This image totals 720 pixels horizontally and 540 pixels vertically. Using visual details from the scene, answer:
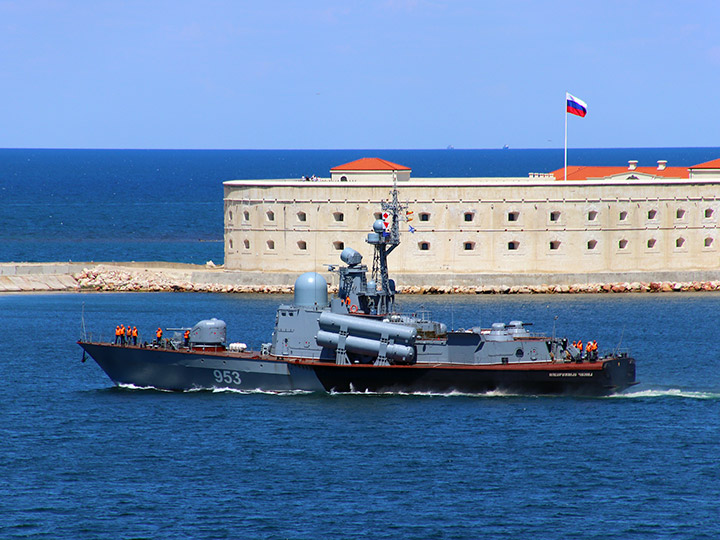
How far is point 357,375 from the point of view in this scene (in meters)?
41.7

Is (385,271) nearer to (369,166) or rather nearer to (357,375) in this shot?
(357,375)

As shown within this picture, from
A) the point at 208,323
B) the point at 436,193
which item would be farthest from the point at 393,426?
the point at 436,193

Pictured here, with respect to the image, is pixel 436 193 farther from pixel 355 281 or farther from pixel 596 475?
pixel 596 475

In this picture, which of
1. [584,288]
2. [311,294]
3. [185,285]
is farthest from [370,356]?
[185,285]

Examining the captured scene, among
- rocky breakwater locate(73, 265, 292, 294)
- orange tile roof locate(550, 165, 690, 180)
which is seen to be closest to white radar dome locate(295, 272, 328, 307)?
rocky breakwater locate(73, 265, 292, 294)

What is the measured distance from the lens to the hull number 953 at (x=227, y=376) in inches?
1682

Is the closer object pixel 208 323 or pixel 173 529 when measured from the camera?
pixel 173 529

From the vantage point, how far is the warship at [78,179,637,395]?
135ft

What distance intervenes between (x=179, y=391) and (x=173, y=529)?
1488cm

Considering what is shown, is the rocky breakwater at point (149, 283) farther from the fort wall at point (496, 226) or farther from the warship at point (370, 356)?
the warship at point (370, 356)

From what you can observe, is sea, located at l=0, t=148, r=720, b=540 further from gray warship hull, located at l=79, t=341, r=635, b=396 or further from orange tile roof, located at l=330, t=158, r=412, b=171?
orange tile roof, located at l=330, t=158, r=412, b=171

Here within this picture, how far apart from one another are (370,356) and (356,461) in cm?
770

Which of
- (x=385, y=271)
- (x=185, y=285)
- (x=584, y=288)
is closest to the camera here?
(x=385, y=271)

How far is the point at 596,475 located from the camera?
109ft
